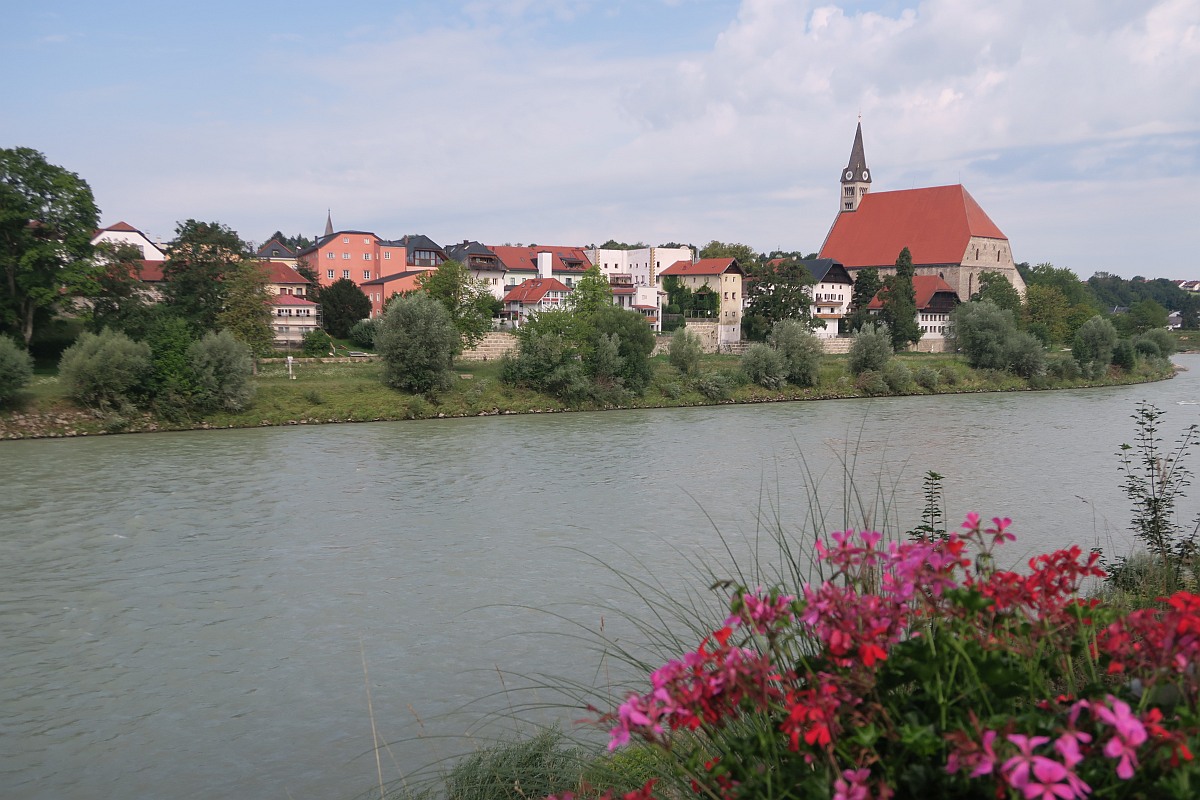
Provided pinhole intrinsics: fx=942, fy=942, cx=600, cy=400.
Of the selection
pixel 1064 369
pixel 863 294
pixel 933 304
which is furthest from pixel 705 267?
pixel 1064 369

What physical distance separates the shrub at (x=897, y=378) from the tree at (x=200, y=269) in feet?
86.3

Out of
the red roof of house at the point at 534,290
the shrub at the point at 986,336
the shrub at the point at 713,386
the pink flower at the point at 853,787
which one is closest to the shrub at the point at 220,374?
the shrub at the point at 713,386

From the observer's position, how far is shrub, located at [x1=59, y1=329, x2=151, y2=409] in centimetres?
2650

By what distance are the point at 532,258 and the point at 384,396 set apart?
1746 inches

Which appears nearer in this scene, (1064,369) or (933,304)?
(1064,369)

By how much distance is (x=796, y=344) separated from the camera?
38.7 meters

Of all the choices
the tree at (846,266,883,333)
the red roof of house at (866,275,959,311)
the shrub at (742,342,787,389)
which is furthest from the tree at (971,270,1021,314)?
the shrub at (742,342,787,389)

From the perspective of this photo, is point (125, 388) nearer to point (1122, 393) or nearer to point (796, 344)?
point (796, 344)

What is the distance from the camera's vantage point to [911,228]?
80875 mm

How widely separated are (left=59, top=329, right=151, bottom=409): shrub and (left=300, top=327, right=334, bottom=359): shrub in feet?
41.0

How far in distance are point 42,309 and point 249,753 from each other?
31.0 metres

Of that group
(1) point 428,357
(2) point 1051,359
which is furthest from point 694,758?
(2) point 1051,359

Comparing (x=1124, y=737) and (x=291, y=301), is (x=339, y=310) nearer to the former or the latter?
(x=291, y=301)

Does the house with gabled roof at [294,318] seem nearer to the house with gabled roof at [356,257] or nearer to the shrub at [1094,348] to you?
the house with gabled roof at [356,257]
